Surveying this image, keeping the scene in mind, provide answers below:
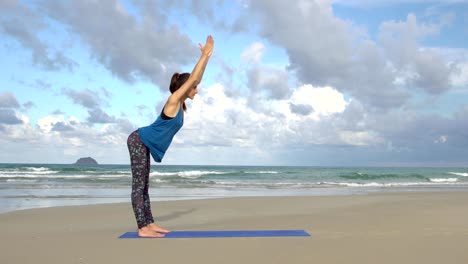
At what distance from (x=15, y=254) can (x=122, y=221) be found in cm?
287

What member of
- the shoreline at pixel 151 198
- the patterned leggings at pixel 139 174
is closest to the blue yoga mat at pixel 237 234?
the patterned leggings at pixel 139 174

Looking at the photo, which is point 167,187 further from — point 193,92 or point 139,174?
point 193,92

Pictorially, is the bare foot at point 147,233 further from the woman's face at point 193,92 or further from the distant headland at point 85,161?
the distant headland at point 85,161

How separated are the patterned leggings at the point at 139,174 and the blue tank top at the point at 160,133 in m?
0.09

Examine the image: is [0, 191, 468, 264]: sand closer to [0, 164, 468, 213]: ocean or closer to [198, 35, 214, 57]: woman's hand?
[198, 35, 214, 57]: woman's hand

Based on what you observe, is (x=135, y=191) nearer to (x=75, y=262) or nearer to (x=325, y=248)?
(x=75, y=262)

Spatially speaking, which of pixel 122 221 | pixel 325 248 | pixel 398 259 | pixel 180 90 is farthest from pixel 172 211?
pixel 398 259

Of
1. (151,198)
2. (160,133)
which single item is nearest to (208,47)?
(160,133)

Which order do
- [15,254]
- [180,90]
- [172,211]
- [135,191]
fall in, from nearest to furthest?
1. [15,254]
2. [180,90]
3. [135,191]
4. [172,211]

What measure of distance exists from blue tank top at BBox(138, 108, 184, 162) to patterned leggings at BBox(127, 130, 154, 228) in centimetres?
9

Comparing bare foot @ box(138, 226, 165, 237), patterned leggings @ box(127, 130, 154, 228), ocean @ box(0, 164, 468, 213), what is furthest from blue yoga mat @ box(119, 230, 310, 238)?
ocean @ box(0, 164, 468, 213)

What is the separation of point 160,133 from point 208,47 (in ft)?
3.22

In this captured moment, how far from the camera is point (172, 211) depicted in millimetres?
8227

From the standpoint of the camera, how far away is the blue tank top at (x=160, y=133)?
4.57 meters
